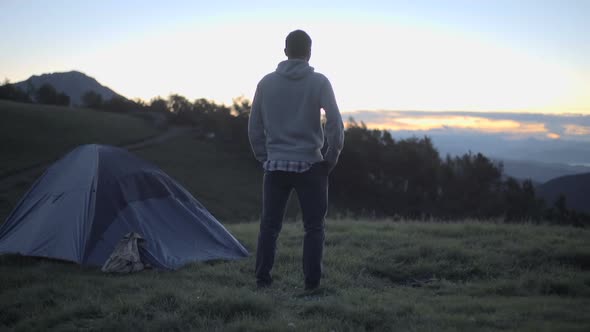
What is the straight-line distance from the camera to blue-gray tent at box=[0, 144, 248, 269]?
23.4 ft

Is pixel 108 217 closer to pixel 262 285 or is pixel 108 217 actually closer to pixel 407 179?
pixel 262 285

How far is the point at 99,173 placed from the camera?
7.68 m

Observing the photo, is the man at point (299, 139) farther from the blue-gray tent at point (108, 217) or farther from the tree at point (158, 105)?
the tree at point (158, 105)

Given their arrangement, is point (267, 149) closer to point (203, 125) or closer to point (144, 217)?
point (144, 217)

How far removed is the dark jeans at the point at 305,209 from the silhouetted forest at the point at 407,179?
42834mm

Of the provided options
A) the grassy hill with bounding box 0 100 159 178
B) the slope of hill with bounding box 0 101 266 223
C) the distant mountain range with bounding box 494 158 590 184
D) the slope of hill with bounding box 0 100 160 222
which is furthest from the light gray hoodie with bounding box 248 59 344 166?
the distant mountain range with bounding box 494 158 590 184

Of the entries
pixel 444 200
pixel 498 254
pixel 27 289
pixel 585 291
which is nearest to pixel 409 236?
pixel 498 254

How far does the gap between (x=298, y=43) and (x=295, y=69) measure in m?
0.27

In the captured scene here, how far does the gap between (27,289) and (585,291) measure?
5.66 meters

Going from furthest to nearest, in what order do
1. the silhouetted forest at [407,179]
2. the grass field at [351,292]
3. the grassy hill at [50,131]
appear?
1. the silhouetted forest at [407,179]
2. the grassy hill at [50,131]
3. the grass field at [351,292]

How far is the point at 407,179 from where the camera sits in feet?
190

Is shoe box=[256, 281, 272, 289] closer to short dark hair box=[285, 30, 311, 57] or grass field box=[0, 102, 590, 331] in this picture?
grass field box=[0, 102, 590, 331]

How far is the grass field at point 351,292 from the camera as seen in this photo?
13.8 feet

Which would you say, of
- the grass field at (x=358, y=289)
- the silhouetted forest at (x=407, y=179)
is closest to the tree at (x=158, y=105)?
the silhouetted forest at (x=407, y=179)
